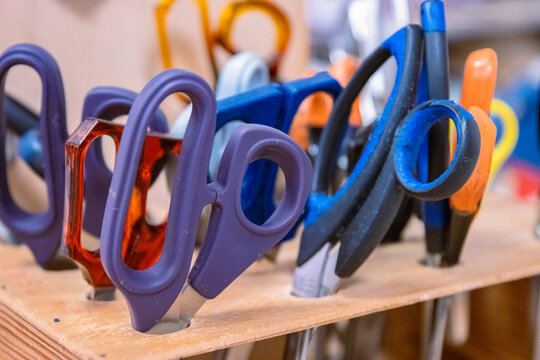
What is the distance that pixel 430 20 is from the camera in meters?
0.33

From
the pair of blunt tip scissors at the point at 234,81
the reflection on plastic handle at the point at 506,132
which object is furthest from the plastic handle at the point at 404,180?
the reflection on plastic handle at the point at 506,132

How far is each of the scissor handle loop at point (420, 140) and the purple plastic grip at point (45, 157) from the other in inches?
7.6

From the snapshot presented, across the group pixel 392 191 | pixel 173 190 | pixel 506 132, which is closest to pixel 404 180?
pixel 392 191

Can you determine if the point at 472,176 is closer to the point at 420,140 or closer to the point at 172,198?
the point at 420,140

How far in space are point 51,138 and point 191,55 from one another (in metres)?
0.25

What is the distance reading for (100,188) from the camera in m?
0.33

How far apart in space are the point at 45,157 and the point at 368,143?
189mm

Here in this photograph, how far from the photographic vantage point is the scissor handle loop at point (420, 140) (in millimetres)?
259

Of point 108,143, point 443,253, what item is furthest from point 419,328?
point 108,143

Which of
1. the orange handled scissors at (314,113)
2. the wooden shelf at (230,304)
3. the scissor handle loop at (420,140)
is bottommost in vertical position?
the wooden shelf at (230,304)

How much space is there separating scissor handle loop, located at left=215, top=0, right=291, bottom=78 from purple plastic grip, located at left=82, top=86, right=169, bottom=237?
0.19 metres

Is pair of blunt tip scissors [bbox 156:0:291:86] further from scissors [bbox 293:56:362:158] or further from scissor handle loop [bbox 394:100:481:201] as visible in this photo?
scissor handle loop [bbox 394:100:481:201]

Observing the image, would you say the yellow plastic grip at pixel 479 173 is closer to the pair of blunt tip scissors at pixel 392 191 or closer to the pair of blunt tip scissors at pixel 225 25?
the pair of blunt tip scissors at pixel 392 191

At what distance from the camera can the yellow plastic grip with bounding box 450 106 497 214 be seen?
31 cm
